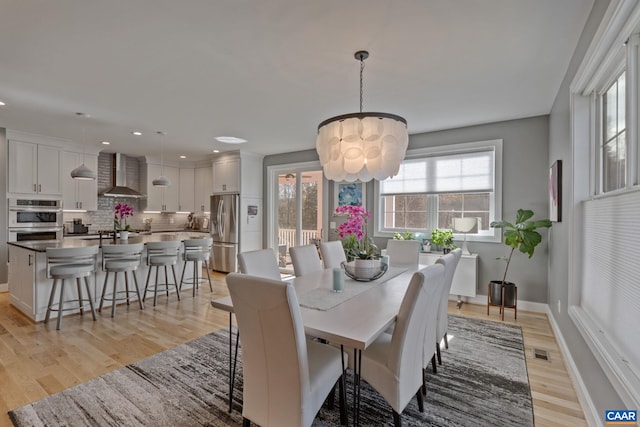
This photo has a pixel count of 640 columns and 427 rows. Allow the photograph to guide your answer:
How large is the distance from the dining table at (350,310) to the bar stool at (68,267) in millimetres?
2476

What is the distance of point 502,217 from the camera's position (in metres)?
4.25

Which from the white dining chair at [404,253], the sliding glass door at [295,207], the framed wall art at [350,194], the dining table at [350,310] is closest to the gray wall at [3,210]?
the sliding glass door at [295,207]

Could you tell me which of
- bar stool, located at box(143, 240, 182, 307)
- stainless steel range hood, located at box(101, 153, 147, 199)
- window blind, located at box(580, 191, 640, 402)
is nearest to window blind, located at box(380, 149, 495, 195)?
window blind, located at box(580, 191, 640, 402)

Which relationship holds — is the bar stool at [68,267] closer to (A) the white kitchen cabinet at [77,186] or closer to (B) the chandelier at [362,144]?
(A) the white kitchen cabinet at [77,186]

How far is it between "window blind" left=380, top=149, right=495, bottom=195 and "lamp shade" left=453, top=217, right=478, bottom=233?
554mm

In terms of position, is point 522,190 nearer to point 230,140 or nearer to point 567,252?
point 567,252

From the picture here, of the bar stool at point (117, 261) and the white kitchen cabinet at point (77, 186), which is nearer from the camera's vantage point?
the bar stool at point (117, 261)

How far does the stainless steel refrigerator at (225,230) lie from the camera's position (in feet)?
20.9

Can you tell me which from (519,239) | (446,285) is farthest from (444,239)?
(446,285)

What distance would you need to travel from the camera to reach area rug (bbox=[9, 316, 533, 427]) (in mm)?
1937

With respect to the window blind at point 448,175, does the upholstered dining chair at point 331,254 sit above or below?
below

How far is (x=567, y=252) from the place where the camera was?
2.71 meters

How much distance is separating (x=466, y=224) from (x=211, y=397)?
359cm

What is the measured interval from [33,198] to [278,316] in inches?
232
